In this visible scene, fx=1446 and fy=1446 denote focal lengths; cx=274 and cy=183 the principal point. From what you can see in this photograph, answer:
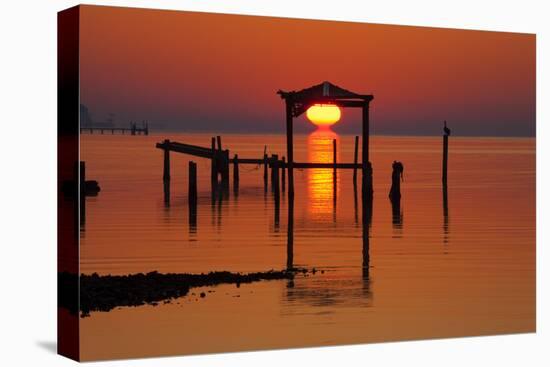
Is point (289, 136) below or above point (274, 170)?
above

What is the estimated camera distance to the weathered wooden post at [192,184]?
14.3m

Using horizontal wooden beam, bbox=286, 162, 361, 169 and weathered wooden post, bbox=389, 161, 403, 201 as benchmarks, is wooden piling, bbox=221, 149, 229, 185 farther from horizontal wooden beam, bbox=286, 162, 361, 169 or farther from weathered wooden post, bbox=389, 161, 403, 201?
weathered wooden post, bbox=389, 161, 403, 201

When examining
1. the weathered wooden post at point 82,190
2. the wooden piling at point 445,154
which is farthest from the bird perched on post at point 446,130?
the weathered wooden post at point 82,190

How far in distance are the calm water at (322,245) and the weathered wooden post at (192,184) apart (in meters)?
0.08

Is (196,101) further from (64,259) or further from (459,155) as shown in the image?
(459,155)

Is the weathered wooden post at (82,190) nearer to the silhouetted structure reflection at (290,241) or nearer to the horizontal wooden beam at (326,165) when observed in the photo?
the silhouetted structure reflection at (290,241)

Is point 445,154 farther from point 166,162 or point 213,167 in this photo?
point 166,162

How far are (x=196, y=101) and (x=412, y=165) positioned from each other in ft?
8.94

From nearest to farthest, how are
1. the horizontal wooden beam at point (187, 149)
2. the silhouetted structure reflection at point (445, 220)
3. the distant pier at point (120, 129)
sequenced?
the distant pier at point (120, 129) → the horizontal wooden beam at point (187, 149) → the silhouetted structure reflection at point (445, 220)

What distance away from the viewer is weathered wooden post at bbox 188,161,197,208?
562 inches

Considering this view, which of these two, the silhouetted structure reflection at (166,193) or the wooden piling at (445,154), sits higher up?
the wooden piling at (445,154)

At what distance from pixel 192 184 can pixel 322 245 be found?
1.52 metres

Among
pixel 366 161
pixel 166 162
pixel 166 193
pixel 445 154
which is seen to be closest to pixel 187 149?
pixel 166 193

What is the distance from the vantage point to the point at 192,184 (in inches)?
591
